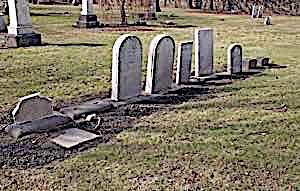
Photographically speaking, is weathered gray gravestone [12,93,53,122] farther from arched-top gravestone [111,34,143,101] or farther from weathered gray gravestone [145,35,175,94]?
weathered gray gravestone [145,35,175,94]

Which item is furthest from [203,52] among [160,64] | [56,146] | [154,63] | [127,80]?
[56,146]

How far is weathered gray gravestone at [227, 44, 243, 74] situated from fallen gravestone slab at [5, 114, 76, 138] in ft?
15.2

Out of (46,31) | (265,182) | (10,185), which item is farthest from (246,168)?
(46,31)

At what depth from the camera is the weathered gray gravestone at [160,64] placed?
720cm

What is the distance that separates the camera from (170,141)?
5.18 metres

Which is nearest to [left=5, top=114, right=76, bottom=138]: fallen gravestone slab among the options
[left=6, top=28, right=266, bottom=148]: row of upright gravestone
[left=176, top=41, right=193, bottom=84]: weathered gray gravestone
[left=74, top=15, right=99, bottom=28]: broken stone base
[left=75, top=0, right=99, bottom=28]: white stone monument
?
[left=6, top=28, right=266, bottom=148]: row of upright gravestone

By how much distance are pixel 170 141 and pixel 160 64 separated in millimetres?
2466

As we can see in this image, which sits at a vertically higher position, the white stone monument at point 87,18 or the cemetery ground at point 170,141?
the white stone monument at point 87,18

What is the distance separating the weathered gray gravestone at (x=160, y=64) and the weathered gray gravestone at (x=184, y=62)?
1.30 feet

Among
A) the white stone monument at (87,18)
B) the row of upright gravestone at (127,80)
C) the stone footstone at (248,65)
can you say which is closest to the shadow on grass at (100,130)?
the row of upright gravestone at (127,80)

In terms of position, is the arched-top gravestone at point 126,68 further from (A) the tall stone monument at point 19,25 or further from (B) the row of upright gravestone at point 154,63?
(A) the tall stone monument at point 19,25

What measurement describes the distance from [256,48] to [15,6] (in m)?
7.46

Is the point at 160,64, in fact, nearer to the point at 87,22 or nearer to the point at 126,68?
the point at 126,68

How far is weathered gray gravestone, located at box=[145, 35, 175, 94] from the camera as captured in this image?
7.20 m
